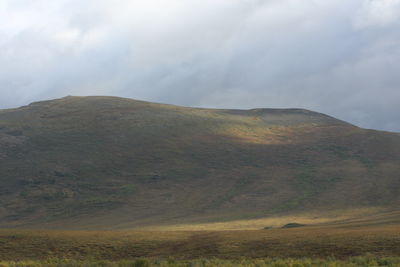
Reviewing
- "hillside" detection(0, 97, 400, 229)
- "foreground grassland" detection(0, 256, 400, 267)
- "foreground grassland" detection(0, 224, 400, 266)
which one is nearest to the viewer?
"foreground grassland" detection(0, 256, 400, 267)

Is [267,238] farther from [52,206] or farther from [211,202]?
[52,206]

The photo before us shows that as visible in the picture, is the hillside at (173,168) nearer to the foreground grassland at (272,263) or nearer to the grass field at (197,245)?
the grass field at (197,245)

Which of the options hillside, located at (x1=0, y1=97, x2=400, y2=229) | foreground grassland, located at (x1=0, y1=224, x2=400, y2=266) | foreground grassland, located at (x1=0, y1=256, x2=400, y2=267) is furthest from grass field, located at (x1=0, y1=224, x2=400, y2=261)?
hillside, located at (x1=0, y1=97, x2=400, y2=229)

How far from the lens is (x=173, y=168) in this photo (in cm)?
8900

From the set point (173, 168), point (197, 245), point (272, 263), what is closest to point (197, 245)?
point (197, 245)

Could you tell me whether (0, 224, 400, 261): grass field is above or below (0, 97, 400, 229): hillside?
below

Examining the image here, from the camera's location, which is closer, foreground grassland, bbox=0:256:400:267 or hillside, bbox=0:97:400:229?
foreground grassland, bbox=0:256:400:267

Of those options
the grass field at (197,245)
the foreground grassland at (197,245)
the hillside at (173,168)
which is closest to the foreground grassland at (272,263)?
the foreground grassland at (197,245)

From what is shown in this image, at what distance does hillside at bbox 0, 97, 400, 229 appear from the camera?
71.7 meters

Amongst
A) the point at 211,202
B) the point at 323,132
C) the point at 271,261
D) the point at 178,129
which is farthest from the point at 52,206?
the point at 323,132

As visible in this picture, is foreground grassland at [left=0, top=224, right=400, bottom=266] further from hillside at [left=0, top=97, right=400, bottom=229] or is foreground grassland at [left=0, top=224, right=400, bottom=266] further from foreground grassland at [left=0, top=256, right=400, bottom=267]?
hillside at [left=0, top=97, right=400, bottom=229]

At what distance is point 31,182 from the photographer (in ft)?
270

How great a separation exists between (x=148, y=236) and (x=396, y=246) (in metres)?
17.1

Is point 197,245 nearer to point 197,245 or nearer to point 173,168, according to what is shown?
point 197,245
